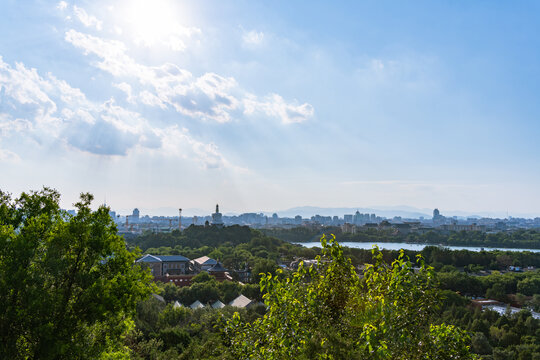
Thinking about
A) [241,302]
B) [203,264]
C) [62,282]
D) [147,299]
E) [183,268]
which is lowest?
[183,268]

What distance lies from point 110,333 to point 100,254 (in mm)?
1242

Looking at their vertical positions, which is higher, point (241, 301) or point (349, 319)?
point (349, 319)

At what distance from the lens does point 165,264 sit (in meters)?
37.8

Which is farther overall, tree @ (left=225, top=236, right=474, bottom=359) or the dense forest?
the dense forest

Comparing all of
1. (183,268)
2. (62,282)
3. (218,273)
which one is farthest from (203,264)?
(62,282)

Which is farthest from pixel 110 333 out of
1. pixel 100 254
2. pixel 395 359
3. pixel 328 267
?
pixel 395 359

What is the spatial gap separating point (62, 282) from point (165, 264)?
33.7 meters

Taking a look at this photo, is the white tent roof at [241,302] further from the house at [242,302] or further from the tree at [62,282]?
the tree at [62,282]

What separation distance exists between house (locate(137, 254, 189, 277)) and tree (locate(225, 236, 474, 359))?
34.4 meters

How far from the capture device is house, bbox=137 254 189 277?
36.5m

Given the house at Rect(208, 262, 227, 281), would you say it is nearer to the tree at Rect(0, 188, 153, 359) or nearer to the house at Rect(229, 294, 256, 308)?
the house at Rect(229, 294, 256, 308)

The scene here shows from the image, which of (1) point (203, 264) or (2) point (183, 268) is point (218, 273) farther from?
(2) point (183, 268)

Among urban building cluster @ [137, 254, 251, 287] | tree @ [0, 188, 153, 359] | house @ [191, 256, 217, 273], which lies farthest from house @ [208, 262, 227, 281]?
tree @ [0, 188, 153, 359]

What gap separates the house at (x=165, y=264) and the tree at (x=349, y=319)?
34.4 meters
